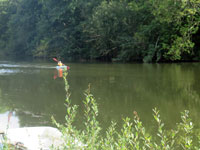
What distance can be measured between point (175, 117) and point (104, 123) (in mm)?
1813

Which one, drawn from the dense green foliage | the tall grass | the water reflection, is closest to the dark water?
the water reflection

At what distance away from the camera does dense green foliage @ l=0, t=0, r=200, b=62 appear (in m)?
22.5

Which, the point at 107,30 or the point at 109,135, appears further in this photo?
the point at 107,30

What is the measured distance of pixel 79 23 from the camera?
38969mm

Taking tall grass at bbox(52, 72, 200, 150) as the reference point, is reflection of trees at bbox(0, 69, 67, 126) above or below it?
below

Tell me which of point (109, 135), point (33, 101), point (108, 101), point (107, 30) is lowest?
point (33, 101)

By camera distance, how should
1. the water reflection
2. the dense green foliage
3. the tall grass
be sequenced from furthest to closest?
the dense green foliage → the water reflection → the tall grass

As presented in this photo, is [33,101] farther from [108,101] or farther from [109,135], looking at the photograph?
[109,135]

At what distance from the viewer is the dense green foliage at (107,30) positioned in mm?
22491

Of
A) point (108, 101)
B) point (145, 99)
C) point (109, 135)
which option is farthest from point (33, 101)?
point (109, 135)

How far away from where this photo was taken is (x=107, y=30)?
1213 inches

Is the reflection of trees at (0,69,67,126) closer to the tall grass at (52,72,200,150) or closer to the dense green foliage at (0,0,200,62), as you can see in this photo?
the tall grass at (52,72,200,150)

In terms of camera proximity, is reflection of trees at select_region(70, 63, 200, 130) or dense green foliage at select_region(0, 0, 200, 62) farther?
dense green foliage at select_region(0, 0, 200, 62)

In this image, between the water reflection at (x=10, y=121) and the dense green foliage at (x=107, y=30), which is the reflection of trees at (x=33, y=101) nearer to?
the water reflection at (x=10, y=121)
